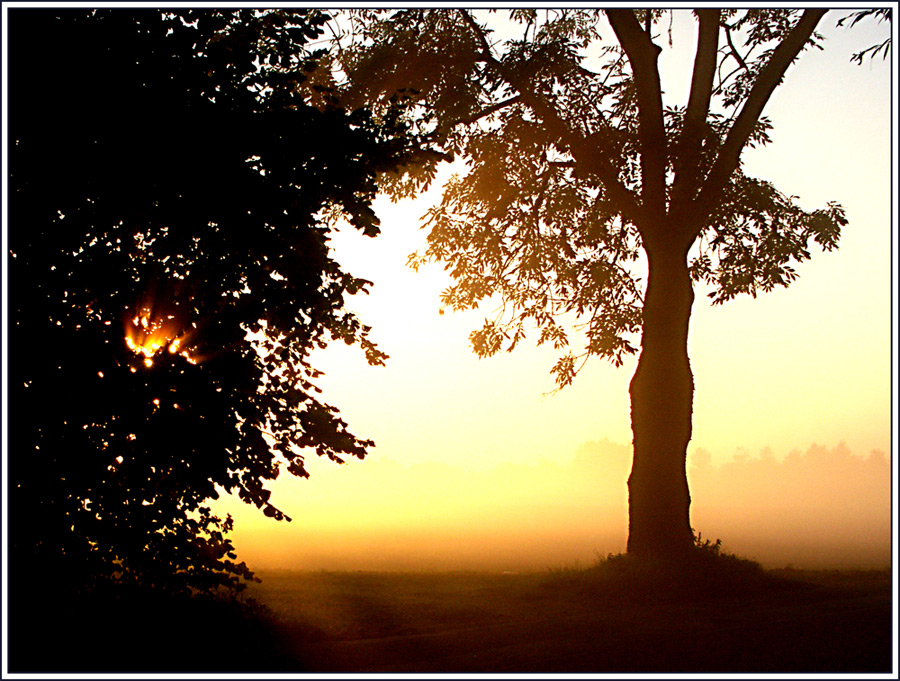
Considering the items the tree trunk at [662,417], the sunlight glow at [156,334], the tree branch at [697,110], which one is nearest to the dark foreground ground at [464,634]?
the tree trunk at [662,417]

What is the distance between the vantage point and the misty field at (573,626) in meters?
8.10

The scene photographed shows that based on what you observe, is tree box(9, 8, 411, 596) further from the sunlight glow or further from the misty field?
the misty field

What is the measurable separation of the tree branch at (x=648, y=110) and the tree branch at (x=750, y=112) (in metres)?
0.82

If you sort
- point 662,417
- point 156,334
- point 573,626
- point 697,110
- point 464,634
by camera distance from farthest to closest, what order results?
point 697,110, point 662,417, point 573,626, point 464,634, point 156,334

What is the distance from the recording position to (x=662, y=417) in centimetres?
1516

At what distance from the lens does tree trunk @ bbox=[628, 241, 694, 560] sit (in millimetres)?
14797

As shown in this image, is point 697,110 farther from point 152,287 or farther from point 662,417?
point 152,287

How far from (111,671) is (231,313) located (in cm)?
405

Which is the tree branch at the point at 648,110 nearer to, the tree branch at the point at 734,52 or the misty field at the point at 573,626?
the tree branch at the point at 734,52

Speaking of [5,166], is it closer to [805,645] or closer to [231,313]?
[231,313]

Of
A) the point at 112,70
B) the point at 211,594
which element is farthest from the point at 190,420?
the point at 112,70

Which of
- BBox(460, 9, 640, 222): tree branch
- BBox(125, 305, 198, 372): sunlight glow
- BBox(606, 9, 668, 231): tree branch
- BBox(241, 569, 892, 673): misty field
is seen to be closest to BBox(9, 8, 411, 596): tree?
BBox(125, 305, 198, 372): sunlight glow

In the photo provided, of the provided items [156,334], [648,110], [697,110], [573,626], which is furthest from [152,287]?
[697,110]

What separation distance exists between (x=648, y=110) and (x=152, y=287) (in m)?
10.8
